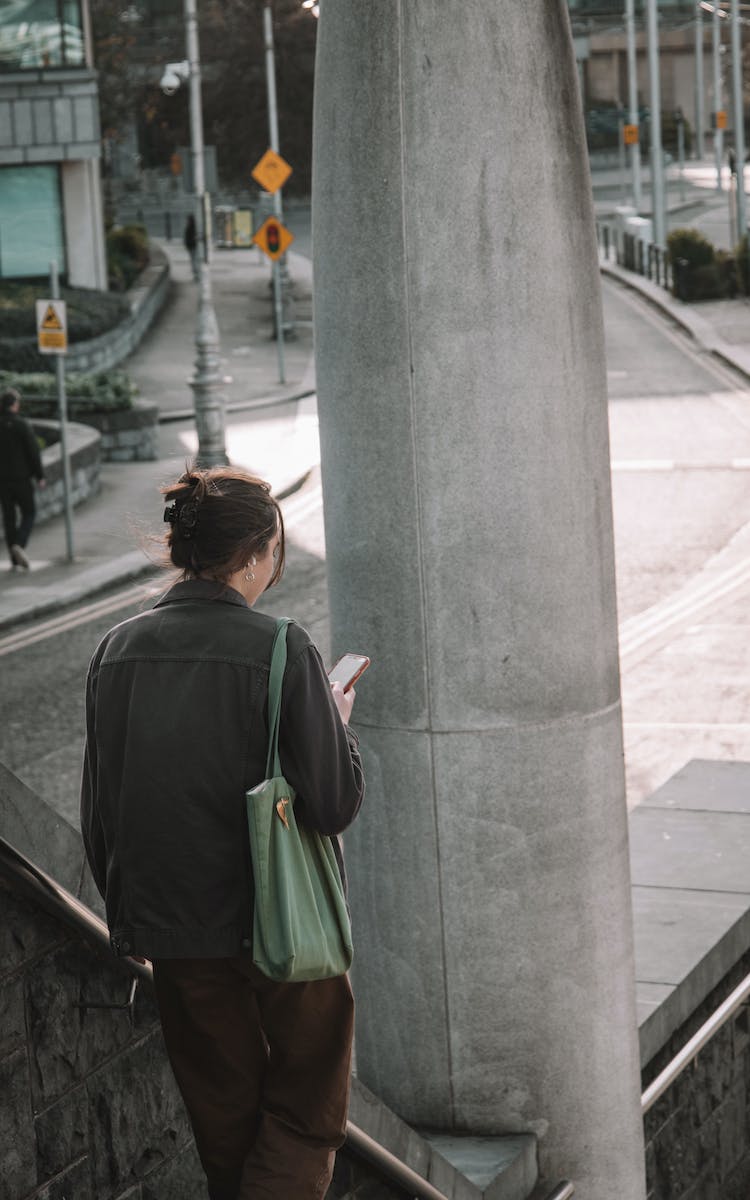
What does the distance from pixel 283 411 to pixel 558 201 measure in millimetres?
24179

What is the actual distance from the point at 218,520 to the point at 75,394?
22.2 m

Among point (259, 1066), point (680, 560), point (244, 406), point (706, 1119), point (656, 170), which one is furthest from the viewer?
point (656, 170)

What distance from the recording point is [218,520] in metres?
3.36

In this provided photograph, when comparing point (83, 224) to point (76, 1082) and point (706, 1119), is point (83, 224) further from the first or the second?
point (76, 1082)

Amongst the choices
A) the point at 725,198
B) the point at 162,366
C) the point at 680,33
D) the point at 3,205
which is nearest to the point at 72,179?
the point at 3,205

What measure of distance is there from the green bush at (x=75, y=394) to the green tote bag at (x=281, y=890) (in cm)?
2187

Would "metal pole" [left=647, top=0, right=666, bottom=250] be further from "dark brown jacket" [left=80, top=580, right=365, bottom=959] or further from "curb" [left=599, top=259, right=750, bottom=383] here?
"dark brown jacket" [left=80, top=580, right=365, bottom=959]

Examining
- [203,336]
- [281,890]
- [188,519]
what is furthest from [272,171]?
[281,890]

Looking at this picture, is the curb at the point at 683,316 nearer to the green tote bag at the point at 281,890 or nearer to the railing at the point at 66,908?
the railing at the point at 66,908

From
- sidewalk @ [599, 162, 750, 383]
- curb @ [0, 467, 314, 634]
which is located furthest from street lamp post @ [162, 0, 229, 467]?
sidewalk @ [599, 162, 750, 383]

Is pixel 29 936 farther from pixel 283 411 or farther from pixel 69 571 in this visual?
pixel 283 411

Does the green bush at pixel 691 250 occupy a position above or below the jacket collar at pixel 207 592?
above

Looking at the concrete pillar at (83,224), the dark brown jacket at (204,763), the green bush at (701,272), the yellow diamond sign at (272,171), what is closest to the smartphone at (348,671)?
the dark brown jacket at (204,763)

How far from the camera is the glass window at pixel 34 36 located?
34344 mm
